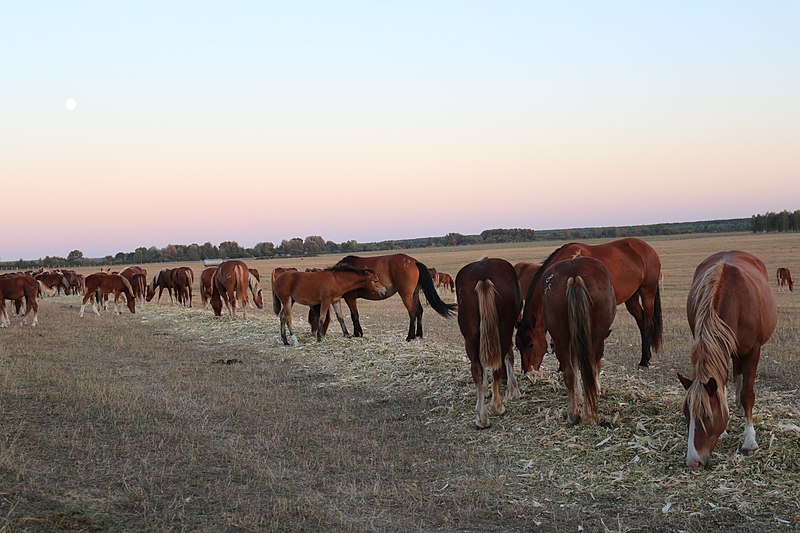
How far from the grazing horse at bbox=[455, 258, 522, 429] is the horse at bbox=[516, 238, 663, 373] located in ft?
3.80

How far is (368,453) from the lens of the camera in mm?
6559

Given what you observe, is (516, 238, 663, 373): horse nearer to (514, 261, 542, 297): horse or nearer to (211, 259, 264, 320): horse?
(514, 261, 542, 297): horse

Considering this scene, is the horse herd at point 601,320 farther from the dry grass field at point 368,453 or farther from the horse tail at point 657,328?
the dry grass field at point 368,453

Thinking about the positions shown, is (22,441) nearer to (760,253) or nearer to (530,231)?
(760,253)

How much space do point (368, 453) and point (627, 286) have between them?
18.8 ft

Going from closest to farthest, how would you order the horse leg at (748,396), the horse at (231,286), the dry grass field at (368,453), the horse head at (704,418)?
the dry grass field at (368,453) < the horse head at (704,418) < the horse leg at (748,396) < the horse at (231,286)

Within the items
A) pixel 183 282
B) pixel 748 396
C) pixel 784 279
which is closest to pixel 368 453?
pixel 748 396

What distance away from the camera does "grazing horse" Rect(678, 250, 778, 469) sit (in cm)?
549

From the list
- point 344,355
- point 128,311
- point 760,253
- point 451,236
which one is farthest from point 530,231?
point 344,355

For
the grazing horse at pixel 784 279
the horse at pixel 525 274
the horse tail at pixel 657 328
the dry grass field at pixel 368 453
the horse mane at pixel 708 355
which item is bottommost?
the grazing horse at pixel 784 279

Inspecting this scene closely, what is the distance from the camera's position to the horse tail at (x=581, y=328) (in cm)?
676

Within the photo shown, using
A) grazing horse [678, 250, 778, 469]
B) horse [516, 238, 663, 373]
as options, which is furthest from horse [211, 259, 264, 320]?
Result: grazing horse [678, 250, 778, 469]

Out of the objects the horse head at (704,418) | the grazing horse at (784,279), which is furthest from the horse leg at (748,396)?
the grazing horse at (784,279)

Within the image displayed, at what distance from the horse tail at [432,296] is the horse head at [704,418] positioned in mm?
6631
